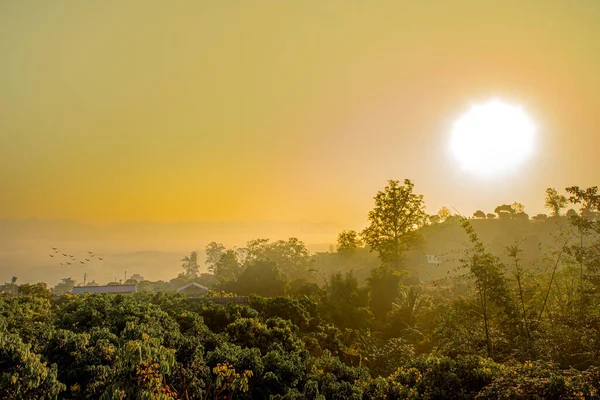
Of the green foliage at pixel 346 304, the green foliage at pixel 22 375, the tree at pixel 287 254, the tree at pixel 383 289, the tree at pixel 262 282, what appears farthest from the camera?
the tree at pixel 287 254

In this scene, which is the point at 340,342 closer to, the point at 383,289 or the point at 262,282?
the point at 383,289

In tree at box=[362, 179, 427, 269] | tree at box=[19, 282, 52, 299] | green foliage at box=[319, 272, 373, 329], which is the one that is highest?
tree at box=[362, 179, 427, 269]

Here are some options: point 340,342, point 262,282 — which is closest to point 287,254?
point 262,282

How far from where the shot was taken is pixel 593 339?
37.6 feet

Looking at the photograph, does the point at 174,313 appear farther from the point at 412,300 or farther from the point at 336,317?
the point at 412,300

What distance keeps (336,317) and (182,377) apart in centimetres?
1533

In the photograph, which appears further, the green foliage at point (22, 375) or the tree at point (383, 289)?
the tree at point (383, 289)

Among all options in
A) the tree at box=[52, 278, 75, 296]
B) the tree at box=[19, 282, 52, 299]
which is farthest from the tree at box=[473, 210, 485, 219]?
the tree at box=[52, 278, 75, 296]

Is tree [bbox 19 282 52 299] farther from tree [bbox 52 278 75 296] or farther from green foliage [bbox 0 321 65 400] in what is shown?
tree [bbox 52 278 75 296]

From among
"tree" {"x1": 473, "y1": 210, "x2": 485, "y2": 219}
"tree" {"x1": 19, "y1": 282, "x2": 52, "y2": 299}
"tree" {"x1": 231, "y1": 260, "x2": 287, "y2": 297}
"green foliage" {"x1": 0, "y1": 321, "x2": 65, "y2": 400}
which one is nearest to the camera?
"green foliage" {"x1": 0, "y1": 321, "x2": 65, "y2": 400}

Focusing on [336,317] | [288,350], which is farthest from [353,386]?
[336,317]

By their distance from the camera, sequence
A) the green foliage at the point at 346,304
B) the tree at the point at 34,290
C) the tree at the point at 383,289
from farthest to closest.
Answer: the tree at the point at 34,290 < the tree at the point at 383,289 < the green foliage at the point at 346,304

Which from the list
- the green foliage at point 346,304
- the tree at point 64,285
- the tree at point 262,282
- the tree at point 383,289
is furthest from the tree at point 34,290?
the tree at point 64,285

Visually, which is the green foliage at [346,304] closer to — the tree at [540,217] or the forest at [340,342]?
the forest at [340,342]
